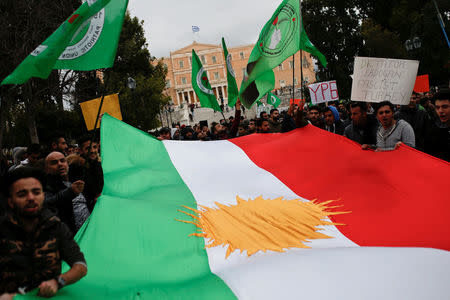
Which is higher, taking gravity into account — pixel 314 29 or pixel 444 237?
pixel 314 29

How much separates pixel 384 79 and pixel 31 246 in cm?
520

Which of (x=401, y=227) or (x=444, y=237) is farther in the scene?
(x=401, y=227)

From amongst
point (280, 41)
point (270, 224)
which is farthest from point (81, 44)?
point (280, 41)

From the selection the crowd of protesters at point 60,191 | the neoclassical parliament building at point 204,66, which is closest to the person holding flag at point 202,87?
the crowd of protesters at point 60,191

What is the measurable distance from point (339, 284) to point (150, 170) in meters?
3.08

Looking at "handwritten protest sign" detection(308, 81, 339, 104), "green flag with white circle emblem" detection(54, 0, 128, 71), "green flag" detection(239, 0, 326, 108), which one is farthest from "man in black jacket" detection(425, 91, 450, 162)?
"handwritten protest sign" detection(308, 81, 339, 104)

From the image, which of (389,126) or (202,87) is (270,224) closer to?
(389,126)

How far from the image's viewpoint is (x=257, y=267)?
8.95 ft

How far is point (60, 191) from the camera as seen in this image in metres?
4.04

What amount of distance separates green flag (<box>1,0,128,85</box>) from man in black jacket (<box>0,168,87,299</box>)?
5.55 feet

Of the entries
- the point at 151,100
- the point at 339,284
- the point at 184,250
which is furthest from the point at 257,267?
the point at 151,100

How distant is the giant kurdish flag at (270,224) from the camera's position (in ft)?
8.25

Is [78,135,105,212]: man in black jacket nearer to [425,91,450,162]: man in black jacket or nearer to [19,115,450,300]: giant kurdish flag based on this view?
[19,115,450,300]: giant kurdish flag

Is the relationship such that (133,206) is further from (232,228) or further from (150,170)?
(150,170)
